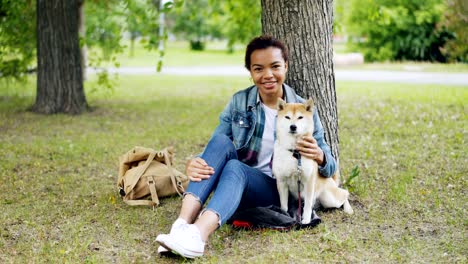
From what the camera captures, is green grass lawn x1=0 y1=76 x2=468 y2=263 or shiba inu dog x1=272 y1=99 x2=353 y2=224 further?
shiba inu dog x1=272 y1=99 x2=353 y2=224

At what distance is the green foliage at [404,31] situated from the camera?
23188mm

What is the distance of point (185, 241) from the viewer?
365 centimetres

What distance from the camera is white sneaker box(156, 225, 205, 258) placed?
3.64 meters

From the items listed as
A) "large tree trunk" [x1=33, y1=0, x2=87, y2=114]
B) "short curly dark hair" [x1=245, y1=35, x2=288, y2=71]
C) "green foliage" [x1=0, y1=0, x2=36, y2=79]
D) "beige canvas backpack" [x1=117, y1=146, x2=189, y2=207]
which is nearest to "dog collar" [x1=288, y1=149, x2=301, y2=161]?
"short curly dark hair" [x1=245, y1=35, x2=288, y2=71]

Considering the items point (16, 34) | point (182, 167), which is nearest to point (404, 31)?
point (16, 34)

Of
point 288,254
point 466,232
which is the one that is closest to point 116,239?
point 288,254

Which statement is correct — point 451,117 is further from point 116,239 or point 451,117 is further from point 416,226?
point 116,239

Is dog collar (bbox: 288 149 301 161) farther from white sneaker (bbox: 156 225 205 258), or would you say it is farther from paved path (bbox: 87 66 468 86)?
paved path (bbox: 87 66 468 86)

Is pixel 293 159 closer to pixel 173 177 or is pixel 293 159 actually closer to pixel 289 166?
pixel 289 166

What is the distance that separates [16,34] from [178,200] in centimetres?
739

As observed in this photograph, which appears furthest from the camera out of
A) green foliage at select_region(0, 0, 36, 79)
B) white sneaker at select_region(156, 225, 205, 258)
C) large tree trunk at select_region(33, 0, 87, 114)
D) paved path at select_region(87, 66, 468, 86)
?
paved path at select_region(87, 66, 468, 86)

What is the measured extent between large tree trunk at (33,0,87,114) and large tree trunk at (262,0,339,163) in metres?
5.98

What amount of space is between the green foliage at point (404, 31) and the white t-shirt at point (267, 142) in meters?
19.1

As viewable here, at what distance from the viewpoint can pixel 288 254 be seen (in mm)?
3828
